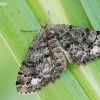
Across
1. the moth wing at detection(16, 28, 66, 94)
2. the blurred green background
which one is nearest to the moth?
the moth wing at detection(16, 28, 66, 94)

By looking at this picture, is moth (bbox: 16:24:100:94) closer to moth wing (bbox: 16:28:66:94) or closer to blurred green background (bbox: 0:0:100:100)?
moth wing (bbox: 16:28:66:94)

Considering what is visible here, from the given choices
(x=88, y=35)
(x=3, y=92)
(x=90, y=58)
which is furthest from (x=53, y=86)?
(x=3, y=92)

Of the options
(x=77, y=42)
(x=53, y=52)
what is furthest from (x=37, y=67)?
(x=77, y=42)

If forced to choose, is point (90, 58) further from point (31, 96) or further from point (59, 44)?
point (31, 96)

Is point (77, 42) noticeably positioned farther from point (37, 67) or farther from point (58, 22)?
point (37, 67)

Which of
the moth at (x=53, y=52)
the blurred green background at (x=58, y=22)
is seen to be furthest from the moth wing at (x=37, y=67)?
the blurred green background at (x=58, y=22)
